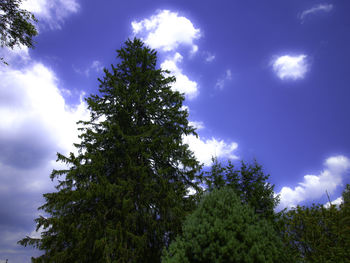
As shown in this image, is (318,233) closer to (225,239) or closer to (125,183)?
(225,239)

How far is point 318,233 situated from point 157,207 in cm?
645

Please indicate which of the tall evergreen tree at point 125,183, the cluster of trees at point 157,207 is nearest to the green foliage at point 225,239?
the cluster of trees at point 157,207

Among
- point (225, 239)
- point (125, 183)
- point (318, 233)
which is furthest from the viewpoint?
point (125, 183)

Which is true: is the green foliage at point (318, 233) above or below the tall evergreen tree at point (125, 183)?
below

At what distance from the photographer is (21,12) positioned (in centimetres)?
1141

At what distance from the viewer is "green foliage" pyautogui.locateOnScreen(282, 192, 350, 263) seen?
6803 mm

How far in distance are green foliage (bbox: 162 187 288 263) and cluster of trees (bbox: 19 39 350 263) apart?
0.09 feet

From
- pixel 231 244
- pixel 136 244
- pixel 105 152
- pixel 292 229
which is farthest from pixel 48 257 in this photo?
pixel 292 229

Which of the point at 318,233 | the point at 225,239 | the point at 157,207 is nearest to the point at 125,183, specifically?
the point at 157,207

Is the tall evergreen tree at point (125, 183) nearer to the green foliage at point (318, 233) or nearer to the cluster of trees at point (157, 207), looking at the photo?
the cluster of trees at point (157, 207)

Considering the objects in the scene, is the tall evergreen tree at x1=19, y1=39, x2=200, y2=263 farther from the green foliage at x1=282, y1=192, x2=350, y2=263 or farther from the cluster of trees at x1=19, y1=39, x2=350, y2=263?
the green foliage at x1=282, y1=192, x2=350, y2=263

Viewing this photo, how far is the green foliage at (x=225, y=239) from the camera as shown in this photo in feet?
18.0

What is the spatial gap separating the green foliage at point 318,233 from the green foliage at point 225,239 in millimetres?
1837

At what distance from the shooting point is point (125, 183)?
30.3ft
